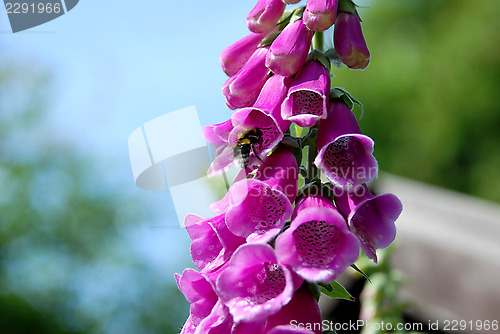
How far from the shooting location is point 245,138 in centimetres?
89

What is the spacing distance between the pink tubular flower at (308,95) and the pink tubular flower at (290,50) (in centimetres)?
2

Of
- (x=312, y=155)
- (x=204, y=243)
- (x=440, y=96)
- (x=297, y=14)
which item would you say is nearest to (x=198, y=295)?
(x=204, y=243)

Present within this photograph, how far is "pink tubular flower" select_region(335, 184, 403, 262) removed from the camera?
2.78ft

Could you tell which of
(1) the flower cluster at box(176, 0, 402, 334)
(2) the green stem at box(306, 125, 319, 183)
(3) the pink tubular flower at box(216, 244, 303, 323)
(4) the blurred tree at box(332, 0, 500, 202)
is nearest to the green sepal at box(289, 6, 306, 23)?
(1) the flower cluster at box(176, 0, 402, 334)

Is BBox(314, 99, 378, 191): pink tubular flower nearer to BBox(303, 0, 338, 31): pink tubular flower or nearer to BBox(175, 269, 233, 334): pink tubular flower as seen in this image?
BBox(303, 0, 338, 31): pink tubular flower

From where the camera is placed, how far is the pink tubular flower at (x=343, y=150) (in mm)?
838

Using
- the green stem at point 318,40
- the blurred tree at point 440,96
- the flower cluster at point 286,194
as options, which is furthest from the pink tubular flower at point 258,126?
the blurred tree at point 440,96

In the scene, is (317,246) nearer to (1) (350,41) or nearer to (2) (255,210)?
(2) (255,210)

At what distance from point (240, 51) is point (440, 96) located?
1461 cm

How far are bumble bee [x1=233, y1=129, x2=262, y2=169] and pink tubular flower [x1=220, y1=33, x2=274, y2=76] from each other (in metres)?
0.22

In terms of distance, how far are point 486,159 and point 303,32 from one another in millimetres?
14511

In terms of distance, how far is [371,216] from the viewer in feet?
2.91

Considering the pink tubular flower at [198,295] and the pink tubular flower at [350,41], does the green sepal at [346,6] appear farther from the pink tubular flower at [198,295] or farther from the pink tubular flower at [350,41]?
the pink tubular flower at [198,295]

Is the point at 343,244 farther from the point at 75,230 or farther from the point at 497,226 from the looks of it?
the point at 75,230
